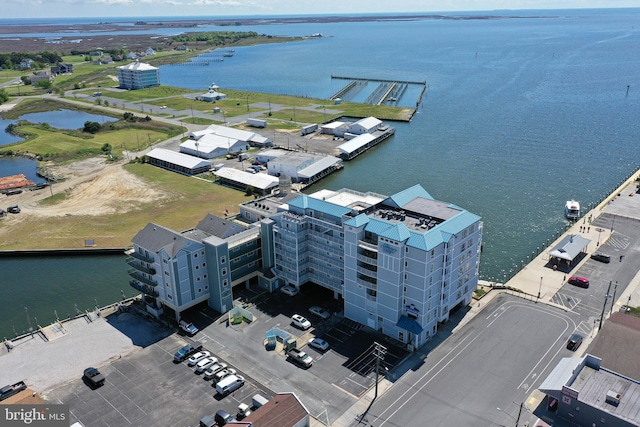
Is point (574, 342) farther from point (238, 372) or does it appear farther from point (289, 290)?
point (238, 372)

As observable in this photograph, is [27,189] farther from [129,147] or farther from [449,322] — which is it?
[449,322]

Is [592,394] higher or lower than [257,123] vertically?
lower

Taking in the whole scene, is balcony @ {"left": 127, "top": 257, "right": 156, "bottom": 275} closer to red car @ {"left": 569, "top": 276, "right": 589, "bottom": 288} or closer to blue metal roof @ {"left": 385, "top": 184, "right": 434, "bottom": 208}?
blue metal roof @ {"left": 385, "top": 184, "right": 434, "bottom": 208}

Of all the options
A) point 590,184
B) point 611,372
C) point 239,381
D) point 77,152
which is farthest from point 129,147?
point 611,372

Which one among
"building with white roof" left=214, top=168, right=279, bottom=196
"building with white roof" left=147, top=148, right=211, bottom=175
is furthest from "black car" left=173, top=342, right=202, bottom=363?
"building with white roof" left=147, top=148, right=211, bottom=175

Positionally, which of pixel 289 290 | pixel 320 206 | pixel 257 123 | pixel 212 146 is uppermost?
pixel 320 206

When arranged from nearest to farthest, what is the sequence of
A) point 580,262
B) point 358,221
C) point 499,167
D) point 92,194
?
point 358,221, point 580,262, point 92,194, point 499,167

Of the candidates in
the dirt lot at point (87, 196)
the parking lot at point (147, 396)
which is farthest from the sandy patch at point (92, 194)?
the parking lot at point (147, 396)

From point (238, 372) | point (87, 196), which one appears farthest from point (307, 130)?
point (238, 372)
